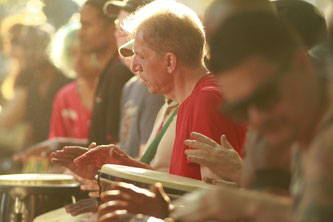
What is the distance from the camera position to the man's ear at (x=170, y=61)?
11.9 feet

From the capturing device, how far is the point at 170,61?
11.9ft

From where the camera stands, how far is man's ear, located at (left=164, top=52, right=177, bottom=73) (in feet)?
11.9

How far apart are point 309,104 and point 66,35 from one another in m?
5.69

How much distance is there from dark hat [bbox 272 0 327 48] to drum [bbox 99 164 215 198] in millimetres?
832

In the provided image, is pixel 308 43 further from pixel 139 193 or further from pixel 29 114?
pixel 29 114

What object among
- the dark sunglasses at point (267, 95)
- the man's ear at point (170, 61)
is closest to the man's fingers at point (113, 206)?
the dark sunglasses at point (267, 95)

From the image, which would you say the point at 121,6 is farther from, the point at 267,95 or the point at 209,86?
the point at 267,95

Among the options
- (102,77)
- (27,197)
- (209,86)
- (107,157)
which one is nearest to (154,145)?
(107,157)

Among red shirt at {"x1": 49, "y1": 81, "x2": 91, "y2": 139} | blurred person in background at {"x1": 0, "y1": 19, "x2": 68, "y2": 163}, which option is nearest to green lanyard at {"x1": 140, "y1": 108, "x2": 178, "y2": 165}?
red shirt at {"x1": 49, "y1": 81, "x2": 91, "y2": 139}

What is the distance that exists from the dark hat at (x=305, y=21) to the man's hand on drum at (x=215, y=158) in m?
0.70

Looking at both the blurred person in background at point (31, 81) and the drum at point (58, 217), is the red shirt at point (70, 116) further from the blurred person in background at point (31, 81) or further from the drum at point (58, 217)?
the drum at point (58, 217)

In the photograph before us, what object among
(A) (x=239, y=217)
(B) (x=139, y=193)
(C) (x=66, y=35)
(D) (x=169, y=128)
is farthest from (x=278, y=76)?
(C) (x=66, y=35)

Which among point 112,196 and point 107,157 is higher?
point 112,196

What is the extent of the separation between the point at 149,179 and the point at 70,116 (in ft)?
13.3
